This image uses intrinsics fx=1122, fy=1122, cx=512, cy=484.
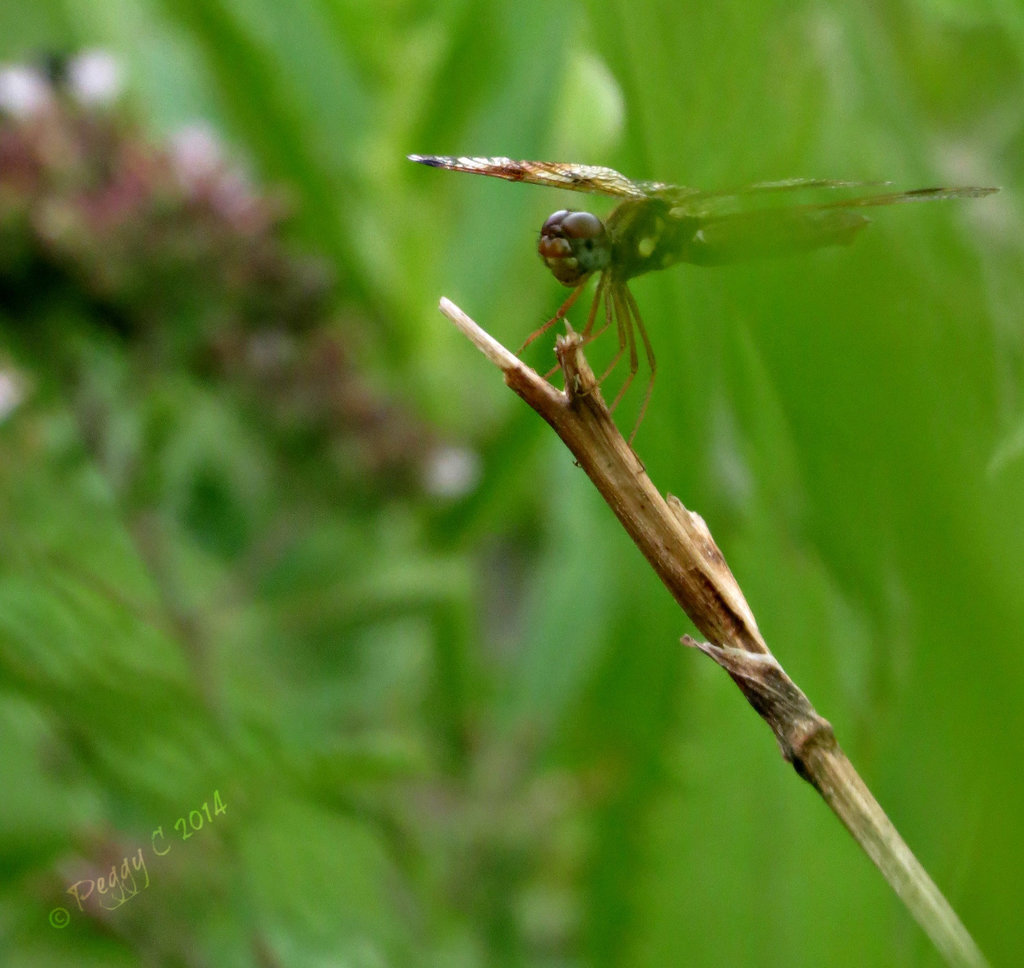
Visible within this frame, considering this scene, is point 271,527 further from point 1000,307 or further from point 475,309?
point 1000,307

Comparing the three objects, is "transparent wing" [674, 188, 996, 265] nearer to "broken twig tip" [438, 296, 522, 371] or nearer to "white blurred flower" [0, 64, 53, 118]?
"broken twig tip" [438, 296, 522, 371]

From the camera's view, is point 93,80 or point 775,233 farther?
point 93,80

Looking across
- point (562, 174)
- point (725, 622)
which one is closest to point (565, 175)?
point (562, 174)

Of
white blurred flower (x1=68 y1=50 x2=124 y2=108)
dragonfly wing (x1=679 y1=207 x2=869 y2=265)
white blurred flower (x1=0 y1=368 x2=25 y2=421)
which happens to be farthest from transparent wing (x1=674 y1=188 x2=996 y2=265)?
white blurred flower (x1=68 y1=50 x2=124 y2=108)

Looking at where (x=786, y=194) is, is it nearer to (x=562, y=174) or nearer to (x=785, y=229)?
(x=785, y=229)

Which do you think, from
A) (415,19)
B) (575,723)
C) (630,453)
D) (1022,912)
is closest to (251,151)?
(415,19)

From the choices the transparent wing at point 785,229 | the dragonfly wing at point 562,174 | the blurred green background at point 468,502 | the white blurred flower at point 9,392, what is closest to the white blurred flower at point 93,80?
the blurred green background at point 468,502
